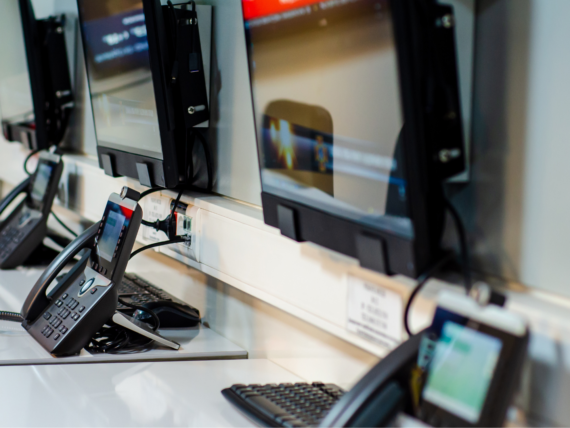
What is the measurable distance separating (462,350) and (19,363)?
862 millimetres

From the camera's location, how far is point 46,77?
6.91ft

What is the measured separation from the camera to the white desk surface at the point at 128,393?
0.91 m

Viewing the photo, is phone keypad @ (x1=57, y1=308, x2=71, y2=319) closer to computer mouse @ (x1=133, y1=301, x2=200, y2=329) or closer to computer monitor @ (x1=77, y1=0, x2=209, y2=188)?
computer mouse @ (x1=133, y1=301, x2=200, y2=329)

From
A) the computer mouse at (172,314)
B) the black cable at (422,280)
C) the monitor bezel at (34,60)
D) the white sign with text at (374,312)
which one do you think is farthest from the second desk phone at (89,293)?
the monitor bezel at (34,60)

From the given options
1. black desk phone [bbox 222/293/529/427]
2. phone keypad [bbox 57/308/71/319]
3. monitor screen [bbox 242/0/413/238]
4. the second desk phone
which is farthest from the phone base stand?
black desk phone [bbox 222/293/529/427]

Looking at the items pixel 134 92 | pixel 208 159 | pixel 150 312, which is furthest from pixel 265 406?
pixel 134 92

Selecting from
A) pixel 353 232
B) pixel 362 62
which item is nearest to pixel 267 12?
pixel 362 62

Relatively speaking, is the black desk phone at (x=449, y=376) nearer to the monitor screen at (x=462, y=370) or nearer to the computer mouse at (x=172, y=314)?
the monitor screen at (x=462, y=370)

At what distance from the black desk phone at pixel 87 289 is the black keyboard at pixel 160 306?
118 mm

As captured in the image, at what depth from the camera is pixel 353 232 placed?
2.83 ft

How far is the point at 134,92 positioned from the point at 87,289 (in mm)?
504

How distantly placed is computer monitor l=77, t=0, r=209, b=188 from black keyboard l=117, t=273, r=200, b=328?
0.27 metres

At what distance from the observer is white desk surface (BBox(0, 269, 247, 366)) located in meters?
1.14

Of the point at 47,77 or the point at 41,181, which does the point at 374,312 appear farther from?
the point at 47,77
